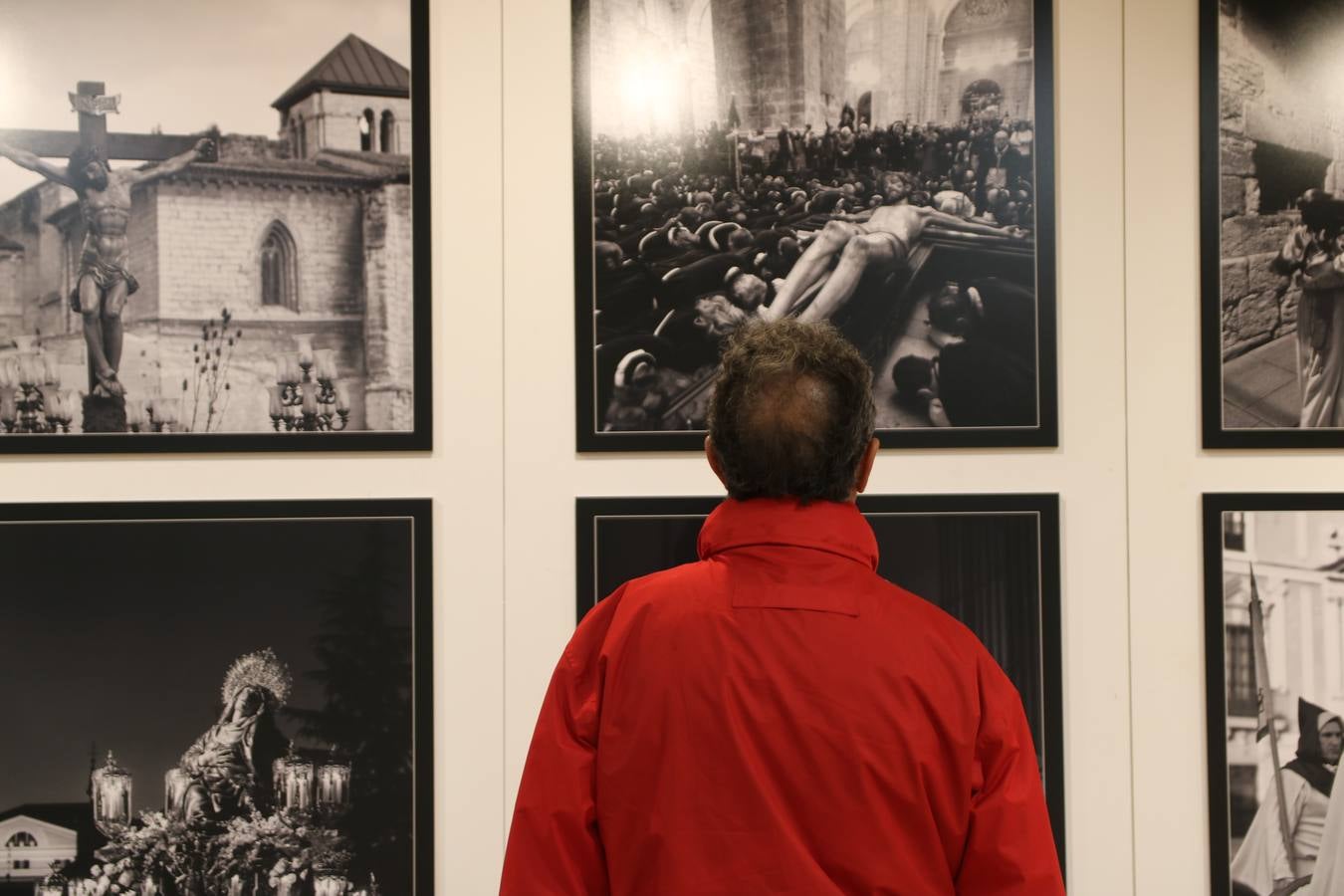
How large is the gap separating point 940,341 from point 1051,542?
415 millimetres

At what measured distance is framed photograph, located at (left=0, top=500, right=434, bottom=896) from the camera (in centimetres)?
176

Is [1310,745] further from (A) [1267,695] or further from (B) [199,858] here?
(B) [199,858]

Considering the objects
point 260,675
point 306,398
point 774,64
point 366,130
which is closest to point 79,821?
point 260,675

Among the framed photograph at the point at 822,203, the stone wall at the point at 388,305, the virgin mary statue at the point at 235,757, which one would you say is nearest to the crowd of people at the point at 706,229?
the framed photograph at the point at 822,203

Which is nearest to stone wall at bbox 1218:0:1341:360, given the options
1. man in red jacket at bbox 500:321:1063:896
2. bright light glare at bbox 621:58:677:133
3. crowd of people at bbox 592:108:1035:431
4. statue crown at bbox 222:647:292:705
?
crowd of people at bbox 592:108:1035:431

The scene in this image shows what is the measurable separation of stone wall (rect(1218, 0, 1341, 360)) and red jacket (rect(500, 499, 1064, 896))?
1.12 m

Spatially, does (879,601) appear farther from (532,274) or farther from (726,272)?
(532,274)

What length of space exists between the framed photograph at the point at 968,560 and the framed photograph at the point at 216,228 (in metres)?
0.39

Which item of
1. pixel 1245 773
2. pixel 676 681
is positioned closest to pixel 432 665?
pixel 676 681

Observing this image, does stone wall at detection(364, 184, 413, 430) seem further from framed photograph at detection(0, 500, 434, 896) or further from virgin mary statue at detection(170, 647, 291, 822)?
virgin mary statue at detection(170, 647, 291, 822)

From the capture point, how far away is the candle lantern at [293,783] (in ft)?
5.81

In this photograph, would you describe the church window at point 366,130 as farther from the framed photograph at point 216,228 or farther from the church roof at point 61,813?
the church roof at point 61,813

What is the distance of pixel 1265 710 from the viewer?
1.81 m

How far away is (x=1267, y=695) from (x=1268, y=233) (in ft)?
2.78
